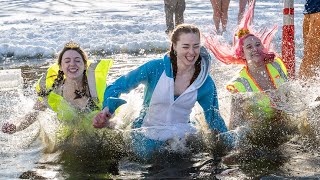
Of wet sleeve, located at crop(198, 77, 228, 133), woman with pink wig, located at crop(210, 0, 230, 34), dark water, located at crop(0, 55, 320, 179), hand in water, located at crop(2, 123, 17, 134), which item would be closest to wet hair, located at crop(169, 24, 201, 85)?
wet sleeve, located at crop(198, 77, 228, 133)

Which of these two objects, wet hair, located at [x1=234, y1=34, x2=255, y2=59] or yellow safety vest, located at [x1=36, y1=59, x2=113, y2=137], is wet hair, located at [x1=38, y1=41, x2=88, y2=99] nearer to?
yellow safety vest, located at [x1=36, y1=59, x2=113, y2=137]

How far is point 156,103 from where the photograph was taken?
5297mm

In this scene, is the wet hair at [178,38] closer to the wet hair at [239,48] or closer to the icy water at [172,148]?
the icy water at [172,148]

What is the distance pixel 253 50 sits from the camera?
19.9 ft

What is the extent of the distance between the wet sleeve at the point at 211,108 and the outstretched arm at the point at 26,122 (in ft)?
5.10

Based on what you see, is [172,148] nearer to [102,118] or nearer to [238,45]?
[102,118]

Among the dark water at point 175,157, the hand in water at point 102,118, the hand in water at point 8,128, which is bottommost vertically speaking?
the dark water at point 175,157

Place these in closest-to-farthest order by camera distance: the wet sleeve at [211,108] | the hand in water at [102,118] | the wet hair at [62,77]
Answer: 1. the hand in water at [102,118]
2. the wet sleeve at [211,108]
3. the wet hair at [62,77]

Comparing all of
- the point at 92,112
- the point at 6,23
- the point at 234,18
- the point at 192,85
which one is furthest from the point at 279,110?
the point at 6,23

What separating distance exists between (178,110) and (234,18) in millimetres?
10523

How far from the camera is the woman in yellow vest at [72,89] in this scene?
555cm

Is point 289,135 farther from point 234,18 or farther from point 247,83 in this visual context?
point 234,18

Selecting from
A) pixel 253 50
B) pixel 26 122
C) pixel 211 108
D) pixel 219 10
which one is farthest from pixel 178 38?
pixel 219 10

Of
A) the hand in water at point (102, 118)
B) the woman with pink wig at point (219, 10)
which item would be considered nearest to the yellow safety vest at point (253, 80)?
the hand in water at point (102, 118)
